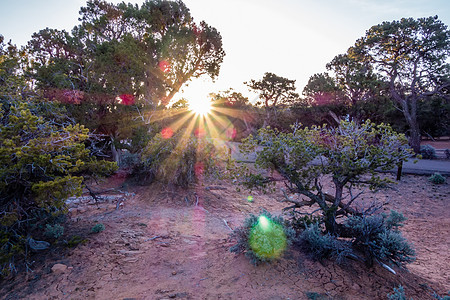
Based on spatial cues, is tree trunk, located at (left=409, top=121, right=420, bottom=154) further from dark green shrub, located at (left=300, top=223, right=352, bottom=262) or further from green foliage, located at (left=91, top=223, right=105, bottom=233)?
green foliage, located at (left=91, top=223, right=105, bottom=233)

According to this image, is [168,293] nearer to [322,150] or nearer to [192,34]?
[322,150]

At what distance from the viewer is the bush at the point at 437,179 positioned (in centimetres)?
1078

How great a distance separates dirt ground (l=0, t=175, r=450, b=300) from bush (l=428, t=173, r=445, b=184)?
4231 millimetres

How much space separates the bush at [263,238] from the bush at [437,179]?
33.7 feet

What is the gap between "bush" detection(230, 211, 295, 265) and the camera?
3.92 metres

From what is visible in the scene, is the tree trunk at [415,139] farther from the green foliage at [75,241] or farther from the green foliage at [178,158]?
the green foliage at [75,241]

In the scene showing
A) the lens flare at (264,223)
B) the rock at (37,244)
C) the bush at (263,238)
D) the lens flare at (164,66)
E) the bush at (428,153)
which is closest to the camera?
the bush at (263,238)

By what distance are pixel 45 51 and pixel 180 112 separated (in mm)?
9963

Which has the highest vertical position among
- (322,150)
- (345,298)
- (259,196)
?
(322,150)

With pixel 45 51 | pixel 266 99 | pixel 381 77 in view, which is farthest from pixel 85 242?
pixel 266 99

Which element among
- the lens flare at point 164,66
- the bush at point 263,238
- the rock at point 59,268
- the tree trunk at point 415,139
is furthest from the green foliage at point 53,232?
the tree trunk at point 415,139

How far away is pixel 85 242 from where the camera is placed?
16.4 ft

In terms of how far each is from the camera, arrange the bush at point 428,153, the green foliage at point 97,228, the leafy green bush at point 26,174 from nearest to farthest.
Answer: the leafy green bush at point 26,174, the green foliage at point 97,228, the bush at point 428,153

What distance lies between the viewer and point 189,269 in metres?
4.25
